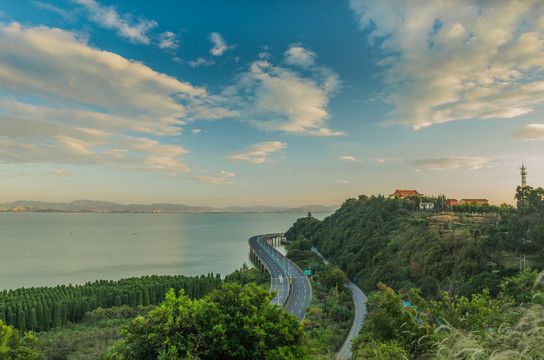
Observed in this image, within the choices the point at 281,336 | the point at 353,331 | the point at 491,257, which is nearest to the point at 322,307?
the point at 353,331

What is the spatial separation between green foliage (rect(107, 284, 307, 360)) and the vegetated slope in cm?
1556

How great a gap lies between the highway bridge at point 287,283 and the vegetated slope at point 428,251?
1015 centimetres

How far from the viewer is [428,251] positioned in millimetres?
44406

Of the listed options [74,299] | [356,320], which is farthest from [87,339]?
[356,320]

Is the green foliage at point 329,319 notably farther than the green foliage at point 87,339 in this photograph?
Yes

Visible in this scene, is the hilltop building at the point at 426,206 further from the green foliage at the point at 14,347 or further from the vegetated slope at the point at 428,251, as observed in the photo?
the green foliage at the point at 14,347

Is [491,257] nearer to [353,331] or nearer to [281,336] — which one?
[353,331]

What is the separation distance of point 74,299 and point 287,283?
31.3 metres

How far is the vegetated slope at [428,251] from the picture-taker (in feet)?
121

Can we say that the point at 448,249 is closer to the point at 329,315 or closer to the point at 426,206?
the point at 329,315

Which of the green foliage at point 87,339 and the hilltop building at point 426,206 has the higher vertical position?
the hilltop building at point 426,206

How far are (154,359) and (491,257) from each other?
1690 inches

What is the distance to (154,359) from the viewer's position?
8609 mm

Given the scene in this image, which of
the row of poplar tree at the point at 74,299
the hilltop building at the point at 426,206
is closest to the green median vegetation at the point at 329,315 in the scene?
the row of poplar tree at the point at 74,299
